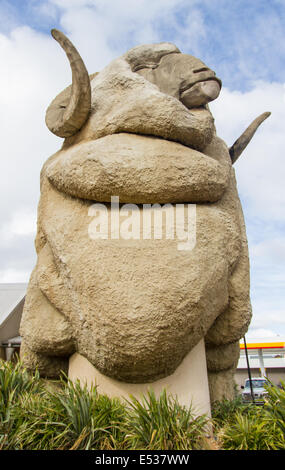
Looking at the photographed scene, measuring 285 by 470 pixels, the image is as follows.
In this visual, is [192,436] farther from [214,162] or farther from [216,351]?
[214,162]

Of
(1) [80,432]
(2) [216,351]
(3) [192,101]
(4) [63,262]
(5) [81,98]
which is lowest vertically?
(1) [80,432]

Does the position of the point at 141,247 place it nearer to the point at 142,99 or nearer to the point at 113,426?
the point at 113,426

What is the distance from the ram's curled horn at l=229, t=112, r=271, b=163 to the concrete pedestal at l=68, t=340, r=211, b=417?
10.5 feet

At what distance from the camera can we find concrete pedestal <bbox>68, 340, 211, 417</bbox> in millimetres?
4207

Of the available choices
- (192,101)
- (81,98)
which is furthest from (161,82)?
(81,98)

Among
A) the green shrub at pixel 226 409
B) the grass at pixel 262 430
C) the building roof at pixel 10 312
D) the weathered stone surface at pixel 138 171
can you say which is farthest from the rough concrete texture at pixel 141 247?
the building roof at pixel 10 312

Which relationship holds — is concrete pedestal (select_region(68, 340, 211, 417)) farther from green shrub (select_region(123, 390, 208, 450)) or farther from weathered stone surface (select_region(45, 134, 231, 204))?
weathered stone surface (select_region(45, 134, 231, 204))

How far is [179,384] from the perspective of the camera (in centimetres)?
430

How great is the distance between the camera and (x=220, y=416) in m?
5.00

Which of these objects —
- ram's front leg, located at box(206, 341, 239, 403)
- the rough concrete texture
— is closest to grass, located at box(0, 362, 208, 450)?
the rough concrete texture

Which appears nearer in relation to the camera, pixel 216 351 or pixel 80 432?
pixel 80 432

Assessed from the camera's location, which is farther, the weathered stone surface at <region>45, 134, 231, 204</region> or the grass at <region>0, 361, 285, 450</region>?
the weathered stone surface at <region>45, 134, 231, 204</region>

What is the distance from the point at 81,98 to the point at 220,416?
14.6 ft

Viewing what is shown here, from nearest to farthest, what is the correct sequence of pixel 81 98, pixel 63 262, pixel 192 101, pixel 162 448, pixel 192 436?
pixel 162 448 < pixel 192 436 < pixel 63 262 < pixel 81 98 < pixel 192 101
